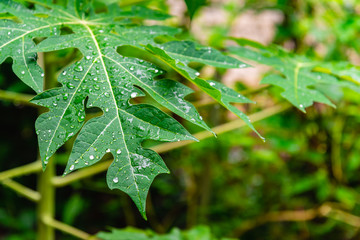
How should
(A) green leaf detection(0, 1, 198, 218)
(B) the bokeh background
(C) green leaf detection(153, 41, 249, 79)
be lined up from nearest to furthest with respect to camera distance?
(A) green leaf detection(0, 1, 198, 218), (C) green leaf detection(153, 41, 249, 79), (B) the bokeh background

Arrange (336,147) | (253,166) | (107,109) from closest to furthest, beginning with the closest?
(107,109) < (336,147) < (253,166)

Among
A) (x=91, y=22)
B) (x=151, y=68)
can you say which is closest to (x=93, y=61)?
(x=151, y=68)

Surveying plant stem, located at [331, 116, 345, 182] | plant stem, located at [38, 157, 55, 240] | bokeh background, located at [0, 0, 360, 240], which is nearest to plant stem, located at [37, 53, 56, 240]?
plant stem, located at [38, 157, 55, 240]

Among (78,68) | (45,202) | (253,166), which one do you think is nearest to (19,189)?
(45,202)

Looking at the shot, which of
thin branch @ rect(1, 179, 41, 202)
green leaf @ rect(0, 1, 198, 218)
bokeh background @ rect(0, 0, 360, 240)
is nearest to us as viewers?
green leaf @ rect(0, 1, 198, 218)

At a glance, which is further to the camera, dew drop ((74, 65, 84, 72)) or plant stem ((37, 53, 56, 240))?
plant stem ((37, 53, 56, 240))

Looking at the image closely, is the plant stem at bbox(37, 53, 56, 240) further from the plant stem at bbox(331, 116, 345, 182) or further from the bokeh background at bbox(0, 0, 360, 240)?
the plant stem at bbox(331, 116, 345, 182)

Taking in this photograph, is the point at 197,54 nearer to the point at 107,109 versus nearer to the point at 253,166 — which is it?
the point at 107,109
